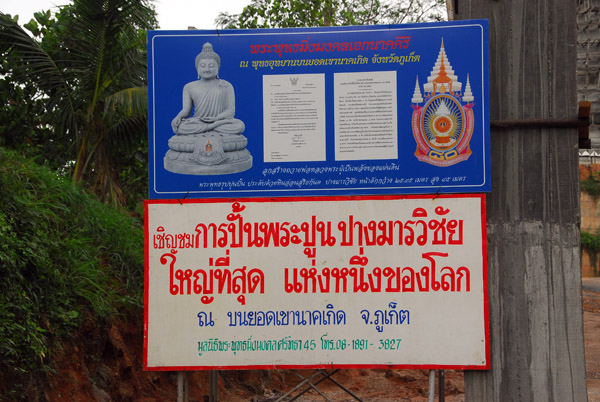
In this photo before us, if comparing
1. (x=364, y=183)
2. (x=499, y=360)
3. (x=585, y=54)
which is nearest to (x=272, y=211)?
(x=364, y=183)

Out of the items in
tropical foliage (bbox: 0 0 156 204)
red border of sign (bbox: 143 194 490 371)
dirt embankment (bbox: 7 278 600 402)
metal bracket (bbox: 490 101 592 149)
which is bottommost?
dirt embankment (bbox: 7 278 600 402)

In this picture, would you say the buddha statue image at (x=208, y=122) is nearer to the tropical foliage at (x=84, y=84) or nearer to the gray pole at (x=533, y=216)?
the gray pole at (x=533, y=216)

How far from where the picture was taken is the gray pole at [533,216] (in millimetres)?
3793

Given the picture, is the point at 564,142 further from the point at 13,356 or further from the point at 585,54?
the point at 585,54

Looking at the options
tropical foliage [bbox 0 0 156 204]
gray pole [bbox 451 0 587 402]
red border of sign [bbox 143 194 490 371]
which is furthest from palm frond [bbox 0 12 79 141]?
gray pole [bbox 451 0 587 402]

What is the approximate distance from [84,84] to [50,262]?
5.72 m

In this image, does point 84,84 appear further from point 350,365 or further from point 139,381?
point 350,365

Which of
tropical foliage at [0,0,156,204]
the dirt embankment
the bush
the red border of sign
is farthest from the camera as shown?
tropical foliage at [0,0,156,204]

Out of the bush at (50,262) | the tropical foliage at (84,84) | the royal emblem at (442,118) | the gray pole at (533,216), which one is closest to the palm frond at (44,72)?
the tropical foliage at (84,84)

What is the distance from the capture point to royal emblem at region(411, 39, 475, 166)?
387 cm

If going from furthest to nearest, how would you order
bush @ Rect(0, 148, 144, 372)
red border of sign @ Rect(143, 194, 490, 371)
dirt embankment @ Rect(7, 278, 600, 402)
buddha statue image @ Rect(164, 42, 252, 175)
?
dirt embankment @ Rect(7, 278, 600, 402) < bush @ Rect(0, 148, 144, 372) < buddha statue image @ Rect(164, 42, 252, 175) < red border of sign @ Rect(143, 194, 490, 371)

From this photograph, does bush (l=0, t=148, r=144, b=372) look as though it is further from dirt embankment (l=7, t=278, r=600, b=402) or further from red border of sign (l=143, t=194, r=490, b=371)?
red border of sign (l=143, t=194, r=490, b=371)

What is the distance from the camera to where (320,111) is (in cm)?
391

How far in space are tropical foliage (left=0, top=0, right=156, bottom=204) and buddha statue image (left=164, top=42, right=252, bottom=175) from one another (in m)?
5.76
